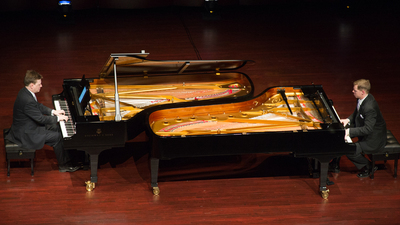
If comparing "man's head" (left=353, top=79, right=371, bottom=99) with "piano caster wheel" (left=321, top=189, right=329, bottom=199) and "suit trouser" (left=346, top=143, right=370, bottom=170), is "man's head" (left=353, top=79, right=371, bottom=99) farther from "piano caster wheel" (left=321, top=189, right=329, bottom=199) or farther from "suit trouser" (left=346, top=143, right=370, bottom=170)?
"piano caster wheel" (left=321, top=189, right=329, bottom=199)

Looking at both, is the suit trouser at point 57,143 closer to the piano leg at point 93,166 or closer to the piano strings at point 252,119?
the piano leg at point 93,166

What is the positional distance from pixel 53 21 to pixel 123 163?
506 centimetres

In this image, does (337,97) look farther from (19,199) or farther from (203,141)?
(19,199)

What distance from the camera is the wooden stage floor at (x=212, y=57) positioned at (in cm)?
446

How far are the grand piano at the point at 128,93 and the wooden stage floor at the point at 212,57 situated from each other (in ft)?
1.73

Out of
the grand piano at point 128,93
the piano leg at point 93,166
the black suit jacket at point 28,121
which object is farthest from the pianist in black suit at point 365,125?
the black suit jacket at point 28,121

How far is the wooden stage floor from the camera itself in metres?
4.46

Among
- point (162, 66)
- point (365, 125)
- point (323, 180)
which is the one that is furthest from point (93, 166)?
point (365, 125)

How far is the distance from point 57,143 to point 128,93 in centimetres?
98

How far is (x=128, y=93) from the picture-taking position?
5.37 m

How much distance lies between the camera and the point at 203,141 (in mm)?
4273

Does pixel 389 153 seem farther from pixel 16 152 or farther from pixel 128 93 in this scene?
pixel 16 152

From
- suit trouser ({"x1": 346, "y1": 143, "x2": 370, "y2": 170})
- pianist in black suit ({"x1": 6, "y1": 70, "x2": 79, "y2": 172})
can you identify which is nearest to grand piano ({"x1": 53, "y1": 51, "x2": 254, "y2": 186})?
pianist in black suit ({"x1": 6, "y1": 70, "x2": 79, "y2": 172})

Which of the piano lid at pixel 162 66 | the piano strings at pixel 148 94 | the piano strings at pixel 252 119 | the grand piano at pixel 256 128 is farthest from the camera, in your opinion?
the piano lid at pixel 162 66
